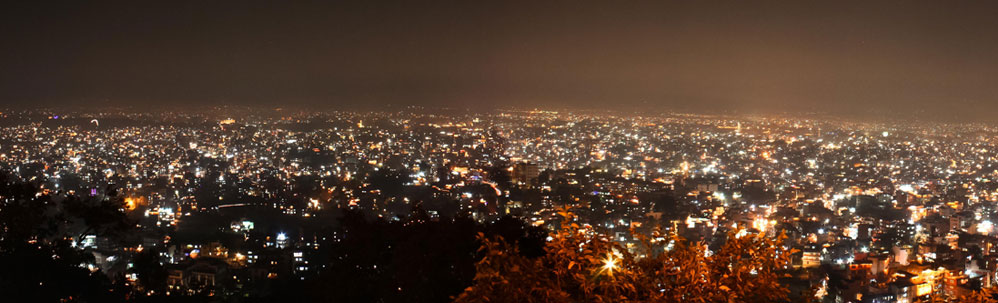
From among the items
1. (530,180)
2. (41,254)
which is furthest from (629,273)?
(530,180)

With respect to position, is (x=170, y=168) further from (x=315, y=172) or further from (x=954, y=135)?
(x=954, y=135)

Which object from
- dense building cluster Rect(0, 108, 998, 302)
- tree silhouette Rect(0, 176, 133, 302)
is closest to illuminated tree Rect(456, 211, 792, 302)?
dense building cluster Rect(0, 108, 998, 302)

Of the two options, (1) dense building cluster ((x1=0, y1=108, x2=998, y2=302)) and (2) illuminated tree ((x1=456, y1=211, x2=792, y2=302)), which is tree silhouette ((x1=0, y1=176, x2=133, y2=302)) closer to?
(1) dense building cluster ((x1=0, y1=108, x2=998, y2=302))

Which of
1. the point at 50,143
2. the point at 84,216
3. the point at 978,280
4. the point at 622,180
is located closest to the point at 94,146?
the point at 50,143

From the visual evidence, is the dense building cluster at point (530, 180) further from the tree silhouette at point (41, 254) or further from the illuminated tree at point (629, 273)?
the tree silhouette at point (41, 254)

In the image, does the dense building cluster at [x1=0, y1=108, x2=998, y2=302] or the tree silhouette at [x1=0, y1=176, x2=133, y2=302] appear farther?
the dense building cluster at [x1=0, y1=108, x2=998, y2=302]

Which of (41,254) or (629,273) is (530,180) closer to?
(41,254)

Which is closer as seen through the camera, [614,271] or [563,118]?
[614,271]

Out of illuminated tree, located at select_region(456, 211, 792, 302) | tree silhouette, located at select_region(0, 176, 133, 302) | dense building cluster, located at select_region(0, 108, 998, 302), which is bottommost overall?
dense building cluster, located at select_region(0, 108, 998, 302)
